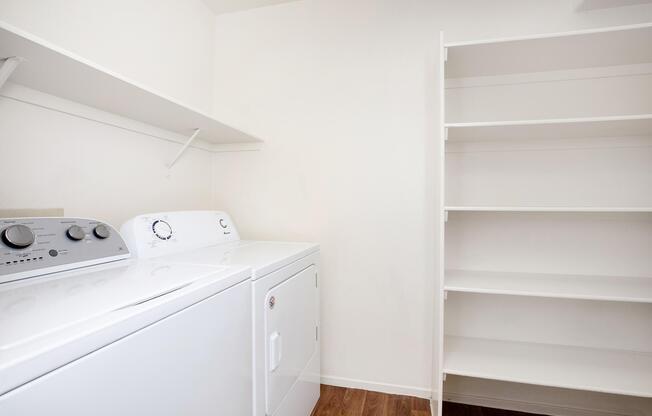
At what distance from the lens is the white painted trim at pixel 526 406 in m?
1.66

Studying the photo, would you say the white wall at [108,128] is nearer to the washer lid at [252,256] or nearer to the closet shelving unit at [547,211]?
the washer lid at [252,256]

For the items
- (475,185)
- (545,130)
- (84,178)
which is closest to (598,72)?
(545,130)

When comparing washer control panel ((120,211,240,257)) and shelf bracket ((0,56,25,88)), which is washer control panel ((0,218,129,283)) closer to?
washer control panel ((120,211,240,257))

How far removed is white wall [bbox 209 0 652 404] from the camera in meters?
1.82

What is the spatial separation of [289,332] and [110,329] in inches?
34.6

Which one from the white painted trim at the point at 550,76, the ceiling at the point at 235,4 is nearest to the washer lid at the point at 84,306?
the white painted trim at the point at 550,76

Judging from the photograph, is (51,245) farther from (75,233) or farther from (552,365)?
(552,365)

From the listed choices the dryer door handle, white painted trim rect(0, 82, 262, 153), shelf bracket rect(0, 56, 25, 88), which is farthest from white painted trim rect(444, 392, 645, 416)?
shelf bracket rect(0, 56, 25, 88)

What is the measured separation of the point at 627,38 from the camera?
1.37m

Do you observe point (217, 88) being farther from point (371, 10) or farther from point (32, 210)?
point (32, 210)

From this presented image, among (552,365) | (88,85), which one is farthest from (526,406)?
(88,85)

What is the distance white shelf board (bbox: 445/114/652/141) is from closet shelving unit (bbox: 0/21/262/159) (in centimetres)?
122

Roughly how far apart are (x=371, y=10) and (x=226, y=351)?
1.94 meters

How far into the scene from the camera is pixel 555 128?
152 centimetres
